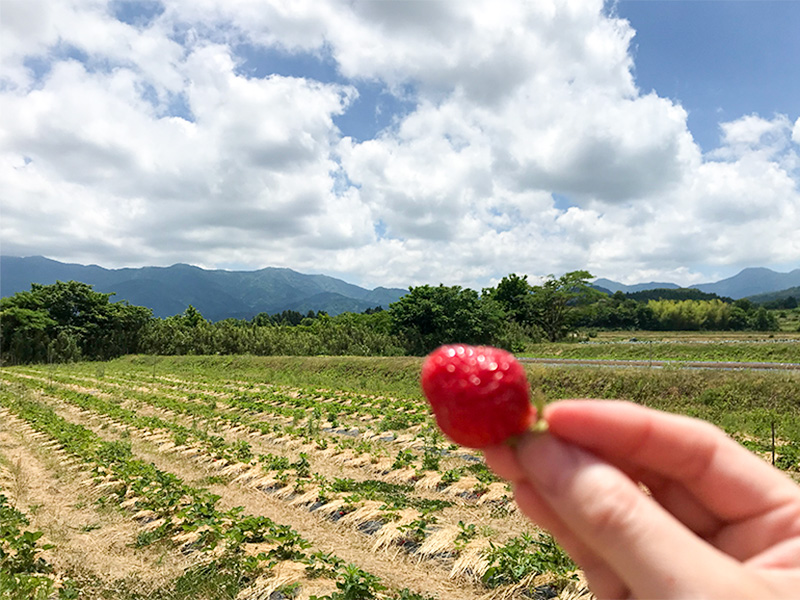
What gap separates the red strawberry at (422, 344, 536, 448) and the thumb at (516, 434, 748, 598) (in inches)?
3.6

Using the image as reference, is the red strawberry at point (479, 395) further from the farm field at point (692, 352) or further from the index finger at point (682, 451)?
the farm field at point (692, 352)

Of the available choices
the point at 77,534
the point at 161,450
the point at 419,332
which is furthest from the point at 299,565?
the point at 419,332

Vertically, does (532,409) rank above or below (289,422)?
above

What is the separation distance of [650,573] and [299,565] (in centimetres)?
513

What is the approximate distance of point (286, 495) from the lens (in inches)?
308

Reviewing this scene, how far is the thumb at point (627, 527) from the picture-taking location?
93 cm

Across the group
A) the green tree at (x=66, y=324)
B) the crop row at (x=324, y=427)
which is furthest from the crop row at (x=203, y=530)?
the green tree at (x=66, y=324)

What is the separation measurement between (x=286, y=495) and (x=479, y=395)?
755 cm

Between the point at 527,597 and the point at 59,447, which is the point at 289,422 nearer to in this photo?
the point at 59,447

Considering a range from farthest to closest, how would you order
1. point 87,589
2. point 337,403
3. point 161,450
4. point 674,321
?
1. point 674,321
2. point 337,403
3. point 161,450
4. point 87,589

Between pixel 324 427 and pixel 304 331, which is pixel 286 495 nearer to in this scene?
pixel 324 427

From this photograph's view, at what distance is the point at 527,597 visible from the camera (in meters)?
4.45

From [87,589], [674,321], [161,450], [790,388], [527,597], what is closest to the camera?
[527,597]

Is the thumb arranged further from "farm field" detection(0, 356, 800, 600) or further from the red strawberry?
"farm field" detection(0, 356, 800, 600)
